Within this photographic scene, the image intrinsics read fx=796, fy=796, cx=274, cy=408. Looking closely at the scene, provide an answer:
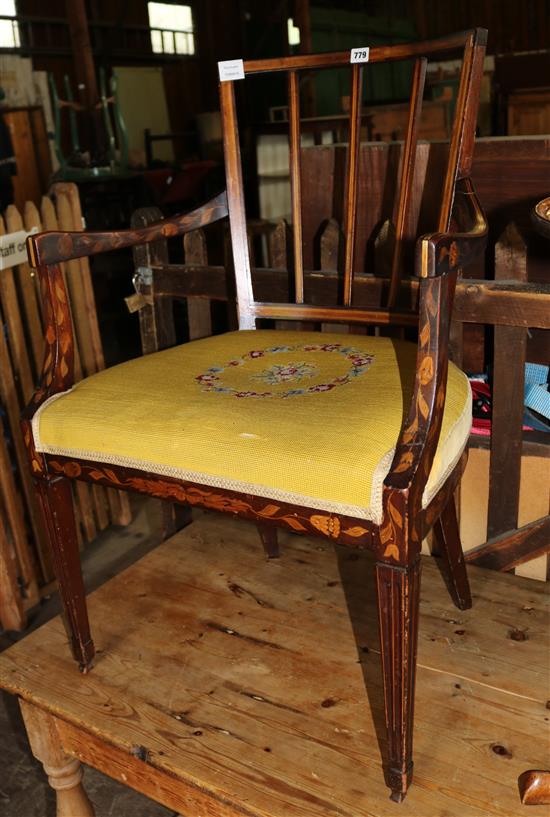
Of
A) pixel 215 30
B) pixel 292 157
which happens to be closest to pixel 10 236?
pixel 292 157

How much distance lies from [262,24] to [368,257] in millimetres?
8813

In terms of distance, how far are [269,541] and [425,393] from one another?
745 millimetres

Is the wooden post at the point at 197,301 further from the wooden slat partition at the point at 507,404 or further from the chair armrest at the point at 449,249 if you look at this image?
the chair armrest at the point at 449,249

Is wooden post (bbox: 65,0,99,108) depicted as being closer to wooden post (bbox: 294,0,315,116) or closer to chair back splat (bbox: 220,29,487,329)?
wooden post (bbox: 294,0,315,116)

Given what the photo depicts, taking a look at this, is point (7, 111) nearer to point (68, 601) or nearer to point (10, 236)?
point (10, 236)

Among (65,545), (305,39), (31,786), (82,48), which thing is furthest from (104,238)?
(305,39)

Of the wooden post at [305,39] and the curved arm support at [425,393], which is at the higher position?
the wooden post at [305,39]

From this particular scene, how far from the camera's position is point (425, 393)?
0.86m

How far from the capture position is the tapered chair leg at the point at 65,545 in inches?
45.4

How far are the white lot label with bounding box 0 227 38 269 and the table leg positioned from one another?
1.02m

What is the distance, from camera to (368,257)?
1.62 metres

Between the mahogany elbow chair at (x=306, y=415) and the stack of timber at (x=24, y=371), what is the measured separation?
73cm

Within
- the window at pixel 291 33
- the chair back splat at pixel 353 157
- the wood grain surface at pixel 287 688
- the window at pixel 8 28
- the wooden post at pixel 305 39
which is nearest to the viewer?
the wood grain surface at pixel 287 688

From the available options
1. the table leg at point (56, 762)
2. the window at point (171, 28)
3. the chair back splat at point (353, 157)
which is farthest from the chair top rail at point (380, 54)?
the window at point (171, 28)
